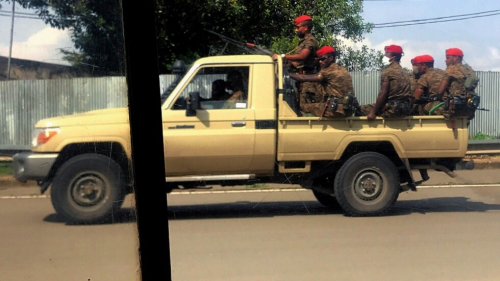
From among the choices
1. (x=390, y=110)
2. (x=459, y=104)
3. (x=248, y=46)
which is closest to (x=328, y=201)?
(x=390, y=110)

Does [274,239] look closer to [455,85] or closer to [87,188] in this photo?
[455,85]

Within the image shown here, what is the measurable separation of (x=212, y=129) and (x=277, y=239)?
5.30ft

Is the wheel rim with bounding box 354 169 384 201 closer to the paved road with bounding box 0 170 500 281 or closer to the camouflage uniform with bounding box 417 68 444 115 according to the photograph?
the paved road with bounding box 0 170 500 281

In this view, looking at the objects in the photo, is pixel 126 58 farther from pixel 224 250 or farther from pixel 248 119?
pixel 248 119

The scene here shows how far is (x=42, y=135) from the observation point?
→ 2.75m

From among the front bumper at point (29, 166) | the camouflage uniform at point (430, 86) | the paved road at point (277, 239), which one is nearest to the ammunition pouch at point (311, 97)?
the paved road at point (277, 239)

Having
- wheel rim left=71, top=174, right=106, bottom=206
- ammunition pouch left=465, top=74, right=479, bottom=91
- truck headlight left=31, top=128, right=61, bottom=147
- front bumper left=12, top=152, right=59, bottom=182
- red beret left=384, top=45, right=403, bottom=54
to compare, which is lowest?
wheel rim left=71, top=174, right=106, bottom=206

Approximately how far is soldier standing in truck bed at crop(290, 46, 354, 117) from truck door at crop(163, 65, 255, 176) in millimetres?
671

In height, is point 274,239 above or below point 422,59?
below

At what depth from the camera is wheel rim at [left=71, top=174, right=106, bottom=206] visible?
296 cm

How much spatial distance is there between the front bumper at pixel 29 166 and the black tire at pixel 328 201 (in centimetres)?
428

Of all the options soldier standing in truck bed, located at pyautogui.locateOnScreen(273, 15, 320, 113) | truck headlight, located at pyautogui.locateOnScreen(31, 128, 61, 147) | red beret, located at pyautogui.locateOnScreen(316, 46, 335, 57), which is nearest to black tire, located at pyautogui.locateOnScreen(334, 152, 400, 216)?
soldier standing in truck bed, located at pyautogui.locateOnScreen(273, 15, 320, 113)

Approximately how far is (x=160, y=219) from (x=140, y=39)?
2.99ft

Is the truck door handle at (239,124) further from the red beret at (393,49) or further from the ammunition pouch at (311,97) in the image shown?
the red beret at (393,49)
